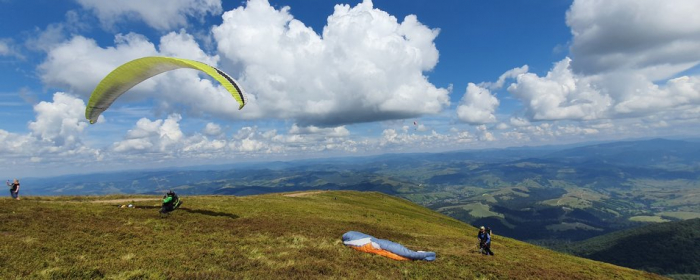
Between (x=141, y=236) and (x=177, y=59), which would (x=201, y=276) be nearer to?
(x=141, y=236)

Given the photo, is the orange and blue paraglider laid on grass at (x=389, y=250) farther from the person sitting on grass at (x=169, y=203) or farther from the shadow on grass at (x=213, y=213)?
the person sitting on grass at (x=169, y=203)

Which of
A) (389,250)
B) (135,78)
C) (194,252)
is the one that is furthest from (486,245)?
(135,78)

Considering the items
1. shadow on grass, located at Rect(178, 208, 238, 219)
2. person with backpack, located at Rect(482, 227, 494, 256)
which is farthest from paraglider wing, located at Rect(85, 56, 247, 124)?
person with backpack, located at Rect(482, 227, 494, 256)

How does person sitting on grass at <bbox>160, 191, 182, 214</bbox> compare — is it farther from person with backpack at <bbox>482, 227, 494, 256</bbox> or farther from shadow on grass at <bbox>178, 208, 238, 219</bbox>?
person with backpack at <bbox>482, 227, 494, 256</bbox>

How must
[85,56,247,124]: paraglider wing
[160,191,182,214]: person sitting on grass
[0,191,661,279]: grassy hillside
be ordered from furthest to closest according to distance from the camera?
[160,191,182,214]: person sitting on grass < [85,56,247,124]: paraglider wing < [0,191,661,279]: grassy hillside

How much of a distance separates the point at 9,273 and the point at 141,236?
7635mm

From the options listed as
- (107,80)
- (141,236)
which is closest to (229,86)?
(107,80)

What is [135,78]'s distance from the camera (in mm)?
26203

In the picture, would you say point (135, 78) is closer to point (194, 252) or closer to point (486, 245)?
point (194, 252)

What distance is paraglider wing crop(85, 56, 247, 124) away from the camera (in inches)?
925

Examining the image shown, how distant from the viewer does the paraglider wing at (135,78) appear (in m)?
23.5

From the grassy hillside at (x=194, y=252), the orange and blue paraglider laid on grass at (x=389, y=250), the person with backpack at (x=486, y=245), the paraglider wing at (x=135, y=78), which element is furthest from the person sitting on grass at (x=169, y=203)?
the person with backpack at (x=486, y=245)

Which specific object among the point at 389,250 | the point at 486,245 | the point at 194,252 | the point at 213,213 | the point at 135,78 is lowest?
the point at 486,245

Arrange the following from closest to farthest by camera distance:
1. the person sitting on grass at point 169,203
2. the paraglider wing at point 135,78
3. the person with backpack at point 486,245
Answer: the paraglider wing at point 135,78, the person with backpack at point 486,245, the person sitting on grass at point 169,203
